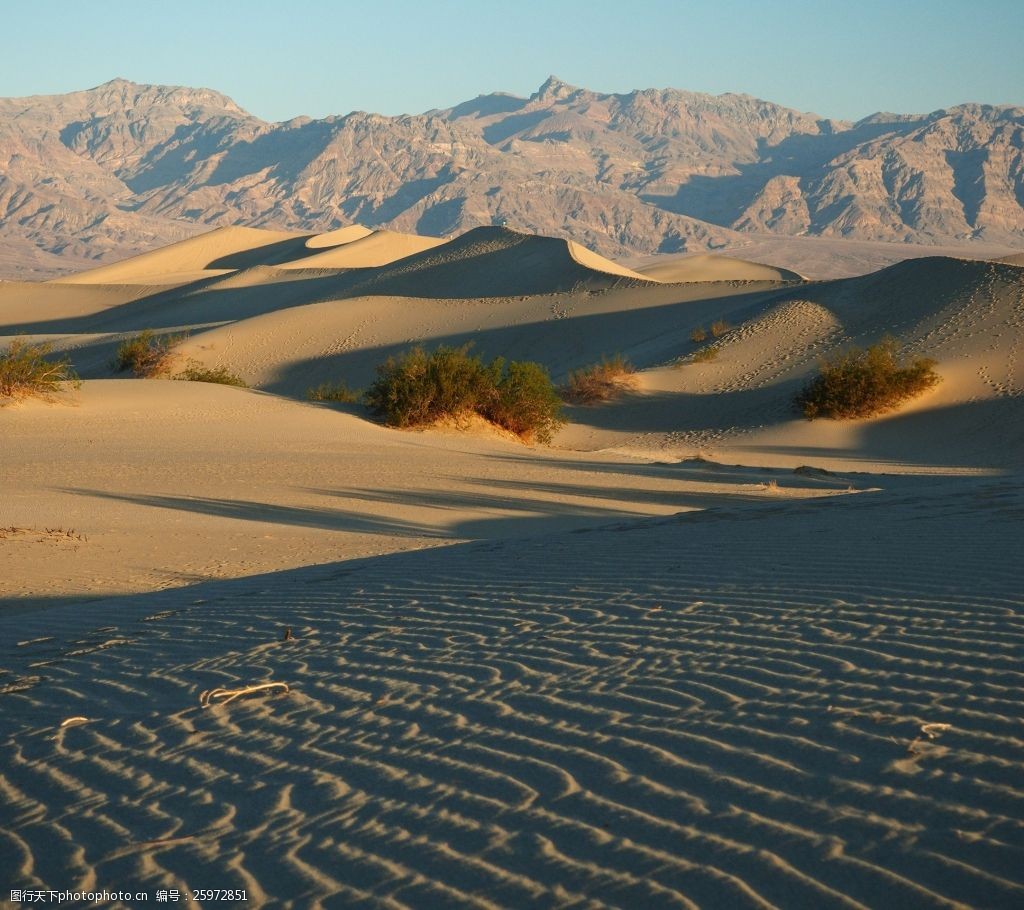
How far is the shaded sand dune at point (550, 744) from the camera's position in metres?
3.49

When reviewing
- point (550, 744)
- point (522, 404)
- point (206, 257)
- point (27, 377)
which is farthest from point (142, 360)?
point (206, 257)

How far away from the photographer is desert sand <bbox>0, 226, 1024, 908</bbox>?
141 inches

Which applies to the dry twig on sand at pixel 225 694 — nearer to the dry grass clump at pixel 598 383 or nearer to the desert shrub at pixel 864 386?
the desert shrub at pixel 864 386

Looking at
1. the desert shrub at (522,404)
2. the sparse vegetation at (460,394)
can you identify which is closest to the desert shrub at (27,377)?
the sparse vegetation at (460,394)

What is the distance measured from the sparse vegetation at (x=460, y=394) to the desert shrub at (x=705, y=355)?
334 inches

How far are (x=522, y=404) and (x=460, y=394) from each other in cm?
150

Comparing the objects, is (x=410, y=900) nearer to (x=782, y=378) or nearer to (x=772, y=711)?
(x=772, y=711)

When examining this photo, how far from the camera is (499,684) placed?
5.45 meters

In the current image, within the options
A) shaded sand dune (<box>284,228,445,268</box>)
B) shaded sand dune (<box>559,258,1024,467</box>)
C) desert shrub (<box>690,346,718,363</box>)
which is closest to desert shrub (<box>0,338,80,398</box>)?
shaded sand dune (<box>559,258,1024,467</box>)

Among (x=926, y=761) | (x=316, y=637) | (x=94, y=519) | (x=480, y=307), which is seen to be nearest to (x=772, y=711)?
(x=926, y=761)

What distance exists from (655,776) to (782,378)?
27677 millimetres

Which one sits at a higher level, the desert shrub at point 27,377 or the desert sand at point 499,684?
the desert shrub at point 27,377

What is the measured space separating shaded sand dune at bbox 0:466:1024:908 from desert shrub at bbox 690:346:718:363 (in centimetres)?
2521

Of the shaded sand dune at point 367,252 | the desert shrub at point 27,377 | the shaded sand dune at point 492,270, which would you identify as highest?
the shaded sand dune at point 367,252
